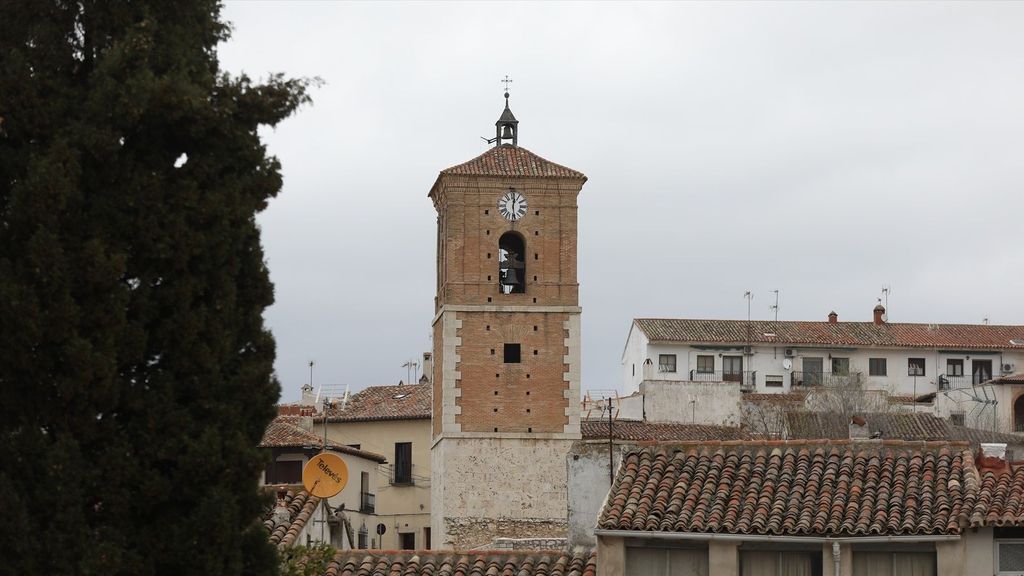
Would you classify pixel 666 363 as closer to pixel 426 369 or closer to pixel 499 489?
pixel 426 369

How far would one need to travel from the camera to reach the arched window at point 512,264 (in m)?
55.8

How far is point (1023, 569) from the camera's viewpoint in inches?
907

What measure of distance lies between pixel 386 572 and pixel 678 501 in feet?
12.9

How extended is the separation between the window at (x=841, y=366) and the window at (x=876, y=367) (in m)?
1.05

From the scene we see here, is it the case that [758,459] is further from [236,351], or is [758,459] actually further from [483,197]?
[483,197]

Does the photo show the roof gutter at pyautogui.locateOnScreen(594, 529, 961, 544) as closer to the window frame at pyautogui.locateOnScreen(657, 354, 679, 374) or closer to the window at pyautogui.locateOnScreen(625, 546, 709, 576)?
the window at pyautogui.locateOnScreen(625, 546, 709, 576)

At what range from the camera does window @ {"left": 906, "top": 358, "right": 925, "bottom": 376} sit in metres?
81.9

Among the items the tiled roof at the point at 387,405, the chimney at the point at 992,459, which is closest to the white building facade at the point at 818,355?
the tiled roof at the point at 387,405

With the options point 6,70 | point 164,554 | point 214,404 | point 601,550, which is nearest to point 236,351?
point 214,404

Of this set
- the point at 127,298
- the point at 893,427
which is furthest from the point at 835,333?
the point at 127,298

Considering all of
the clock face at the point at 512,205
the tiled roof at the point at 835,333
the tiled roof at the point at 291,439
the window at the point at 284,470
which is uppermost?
the clock face at the point at 512,205

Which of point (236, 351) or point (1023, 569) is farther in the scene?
point (1023, 569)

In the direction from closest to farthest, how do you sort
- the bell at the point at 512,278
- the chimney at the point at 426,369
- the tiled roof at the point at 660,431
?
the bell at the point at 512,278, the tiled roof at the point at 660,431, the chimney at the point at 426,369

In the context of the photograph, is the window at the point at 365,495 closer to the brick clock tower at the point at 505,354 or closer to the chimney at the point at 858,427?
the brick clock tower at the point at 505,354
